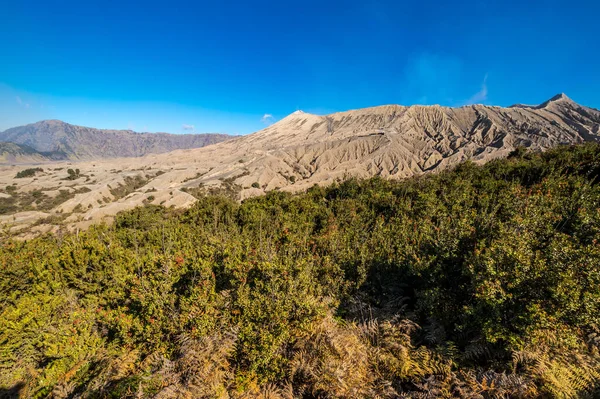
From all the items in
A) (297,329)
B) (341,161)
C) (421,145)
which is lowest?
(297,329)

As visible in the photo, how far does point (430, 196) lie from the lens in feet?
85.7

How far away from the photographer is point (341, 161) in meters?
140

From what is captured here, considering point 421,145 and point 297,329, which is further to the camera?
point 421,145

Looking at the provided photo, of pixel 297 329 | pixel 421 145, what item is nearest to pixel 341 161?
pixel 421 145

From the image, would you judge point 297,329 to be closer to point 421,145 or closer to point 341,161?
point 341,161

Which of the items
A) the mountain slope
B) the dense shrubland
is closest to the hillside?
the mountain slope

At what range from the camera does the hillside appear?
9450 centimetres

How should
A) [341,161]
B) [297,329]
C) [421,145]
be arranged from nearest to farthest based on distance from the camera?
[297,329] < [341,161] < [421,145]

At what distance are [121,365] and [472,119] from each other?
203402 millimetres

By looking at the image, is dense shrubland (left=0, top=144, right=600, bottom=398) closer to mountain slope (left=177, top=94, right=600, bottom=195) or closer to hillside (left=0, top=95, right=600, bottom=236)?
hillside (left=0, top=95, right=600, bottom=236)

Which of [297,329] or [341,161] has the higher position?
[341,161]

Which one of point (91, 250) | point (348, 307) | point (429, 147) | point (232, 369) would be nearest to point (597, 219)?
point (348, 307)

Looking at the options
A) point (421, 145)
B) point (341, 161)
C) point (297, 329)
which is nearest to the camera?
point (297, 329)

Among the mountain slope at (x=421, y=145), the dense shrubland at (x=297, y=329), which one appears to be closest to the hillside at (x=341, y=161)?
Answer: the mountain slope at (x=421, y=145)
